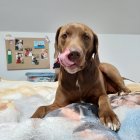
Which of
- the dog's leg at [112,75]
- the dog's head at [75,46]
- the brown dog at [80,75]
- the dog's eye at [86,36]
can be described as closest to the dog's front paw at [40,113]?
the brown dog at [80,75]

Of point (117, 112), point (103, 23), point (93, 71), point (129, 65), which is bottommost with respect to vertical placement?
point (129, 65)

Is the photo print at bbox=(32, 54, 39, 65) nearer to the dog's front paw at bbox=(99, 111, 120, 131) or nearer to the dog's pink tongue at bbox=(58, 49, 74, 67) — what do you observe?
the dog's pink tongue at bbox=(58, 49, 74, 67)

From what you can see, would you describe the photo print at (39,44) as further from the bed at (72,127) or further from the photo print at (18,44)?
the bed at (72,127)

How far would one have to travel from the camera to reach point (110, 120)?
919 millimetres

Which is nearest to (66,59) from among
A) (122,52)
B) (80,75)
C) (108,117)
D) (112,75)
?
(80,75)

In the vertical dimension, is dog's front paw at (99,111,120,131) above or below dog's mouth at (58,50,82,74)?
below

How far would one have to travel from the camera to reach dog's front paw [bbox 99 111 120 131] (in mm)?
871

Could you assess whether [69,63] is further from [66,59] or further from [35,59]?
[35,59]

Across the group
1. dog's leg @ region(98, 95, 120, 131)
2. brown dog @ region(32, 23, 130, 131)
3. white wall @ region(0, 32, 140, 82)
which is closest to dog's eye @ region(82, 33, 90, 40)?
brown dog @ region(32, 23, 130, 131)

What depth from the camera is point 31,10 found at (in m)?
2.60

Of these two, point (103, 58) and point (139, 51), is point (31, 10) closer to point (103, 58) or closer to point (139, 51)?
point (103, 58)

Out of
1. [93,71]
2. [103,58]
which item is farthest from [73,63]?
[103,58]

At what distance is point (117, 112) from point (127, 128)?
0.20 meters

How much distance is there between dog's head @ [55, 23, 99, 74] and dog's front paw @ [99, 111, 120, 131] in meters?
0.27
